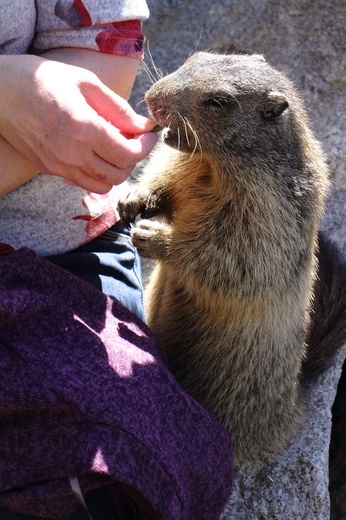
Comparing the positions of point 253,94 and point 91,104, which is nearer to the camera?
point 91,104

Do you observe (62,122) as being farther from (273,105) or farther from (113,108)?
(273,105)

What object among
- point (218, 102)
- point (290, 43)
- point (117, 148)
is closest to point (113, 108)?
point (117, 148)

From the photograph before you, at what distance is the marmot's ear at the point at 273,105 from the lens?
65.1 inches

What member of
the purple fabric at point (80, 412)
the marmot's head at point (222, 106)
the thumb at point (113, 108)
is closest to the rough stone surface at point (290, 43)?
the marmot's head at point (222, 106)

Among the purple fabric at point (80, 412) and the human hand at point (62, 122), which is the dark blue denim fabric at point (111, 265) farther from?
the human hand at point (62, 122)

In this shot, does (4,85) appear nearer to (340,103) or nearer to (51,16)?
(51,16)

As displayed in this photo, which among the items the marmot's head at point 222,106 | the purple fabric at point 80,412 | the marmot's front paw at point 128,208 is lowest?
the marmot's front paw at point 128,208

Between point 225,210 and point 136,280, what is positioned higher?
point 225,210

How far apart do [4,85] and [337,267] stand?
1244 millimetres

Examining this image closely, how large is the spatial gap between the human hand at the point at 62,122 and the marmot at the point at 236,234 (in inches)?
12.1

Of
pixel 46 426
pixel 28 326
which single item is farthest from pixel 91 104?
pixel 46 426

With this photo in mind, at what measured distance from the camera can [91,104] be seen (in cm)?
132

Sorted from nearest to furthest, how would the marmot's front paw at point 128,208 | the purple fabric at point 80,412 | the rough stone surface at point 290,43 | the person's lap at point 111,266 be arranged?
the purple fabric at point 80,412 → the person's lap at point 111,266 → the marmot's front paw at point 128,208 → the rough stone surface at point 290,43

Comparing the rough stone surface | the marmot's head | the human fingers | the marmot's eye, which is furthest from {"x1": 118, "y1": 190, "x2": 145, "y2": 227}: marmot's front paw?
the rough stone surface
